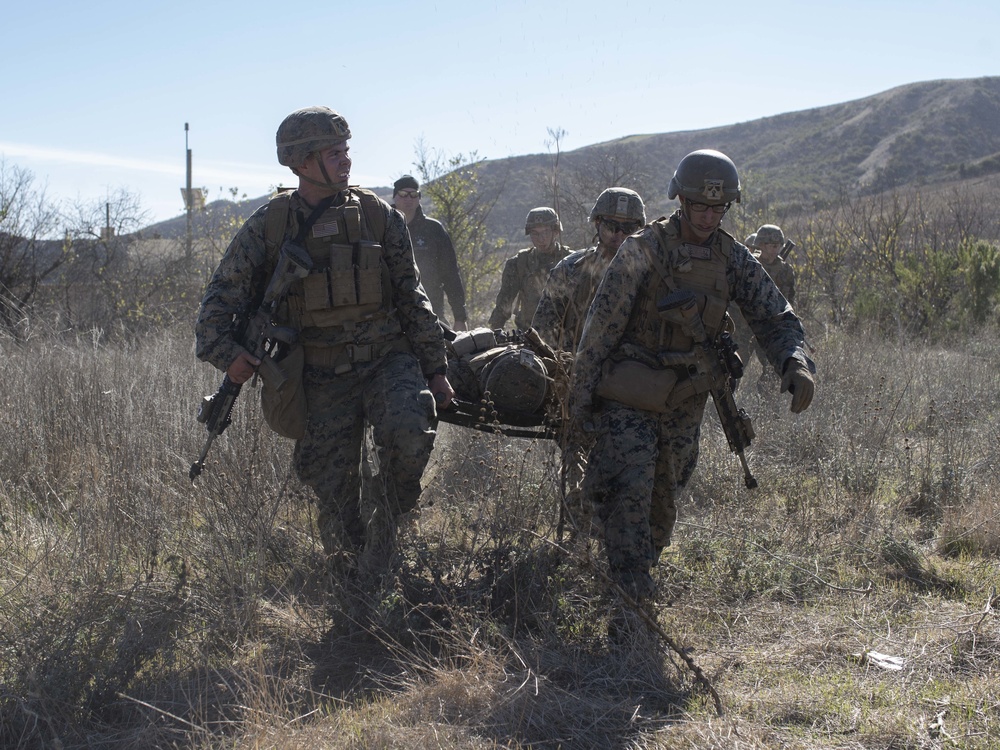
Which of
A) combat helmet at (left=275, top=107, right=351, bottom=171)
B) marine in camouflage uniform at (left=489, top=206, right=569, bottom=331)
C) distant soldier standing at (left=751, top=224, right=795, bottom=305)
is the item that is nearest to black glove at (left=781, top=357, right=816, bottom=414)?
combat helmet at (left=275, top=107, right=351, bottom=171)

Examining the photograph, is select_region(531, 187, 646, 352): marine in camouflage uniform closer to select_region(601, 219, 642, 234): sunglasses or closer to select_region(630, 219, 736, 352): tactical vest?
select_region(601, 219, 642, 234): sunglasses

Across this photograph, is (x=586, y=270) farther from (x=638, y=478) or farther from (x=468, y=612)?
(x=468, y=612)

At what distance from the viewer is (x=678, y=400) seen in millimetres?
4090

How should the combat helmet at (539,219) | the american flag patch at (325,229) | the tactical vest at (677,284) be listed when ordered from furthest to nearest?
the combat helmet at (539,219) < the american flag patch at (325,229) < the tactical vest at (677,284)

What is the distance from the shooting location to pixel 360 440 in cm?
441

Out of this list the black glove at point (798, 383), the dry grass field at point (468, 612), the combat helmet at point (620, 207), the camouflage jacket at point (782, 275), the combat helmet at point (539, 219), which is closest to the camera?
the dry grass field at point (468, 612)

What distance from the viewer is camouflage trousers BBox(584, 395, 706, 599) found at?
394 centimetres

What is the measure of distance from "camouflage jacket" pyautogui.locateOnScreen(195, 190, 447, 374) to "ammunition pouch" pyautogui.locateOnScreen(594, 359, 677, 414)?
2.74 ft

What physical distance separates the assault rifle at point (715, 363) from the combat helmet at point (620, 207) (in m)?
1.27

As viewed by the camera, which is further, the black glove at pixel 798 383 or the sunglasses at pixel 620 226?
the sunglasses at pixel 620 226

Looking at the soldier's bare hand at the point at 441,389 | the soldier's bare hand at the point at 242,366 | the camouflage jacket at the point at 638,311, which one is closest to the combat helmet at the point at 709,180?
the camouflage jacket at the point at 638,311

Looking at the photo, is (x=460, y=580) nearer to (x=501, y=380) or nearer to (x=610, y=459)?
(x=610, y=459)

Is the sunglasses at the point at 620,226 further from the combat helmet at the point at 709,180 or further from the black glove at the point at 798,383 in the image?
the black glove at the point at 798,383

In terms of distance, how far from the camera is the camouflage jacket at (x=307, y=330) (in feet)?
13.4
